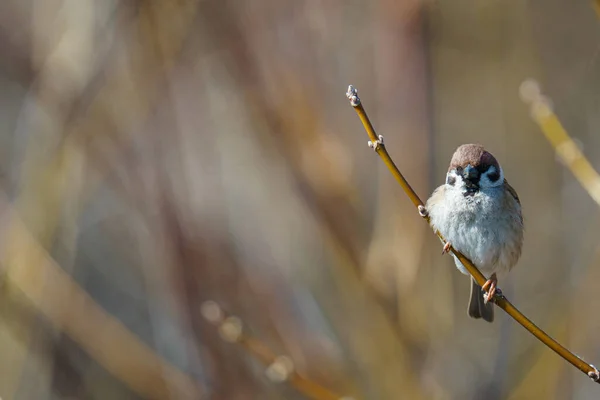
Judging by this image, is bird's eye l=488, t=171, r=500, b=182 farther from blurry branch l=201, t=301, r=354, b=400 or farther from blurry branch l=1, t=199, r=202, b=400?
blurry branch l=1, t=199, r=202, b=400

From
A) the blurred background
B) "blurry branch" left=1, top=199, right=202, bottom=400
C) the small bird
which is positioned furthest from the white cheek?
"blurry branch" left=1, top=199, right=202, bottom=400

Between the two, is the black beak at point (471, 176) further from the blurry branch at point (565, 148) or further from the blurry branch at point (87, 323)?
the blurry branch at point (87, 323)

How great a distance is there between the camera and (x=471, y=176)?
7.77 ft

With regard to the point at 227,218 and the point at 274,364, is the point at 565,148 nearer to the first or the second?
the point at 274,364

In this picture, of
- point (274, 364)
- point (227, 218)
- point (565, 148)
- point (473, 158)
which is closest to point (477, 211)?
point (473, 158)

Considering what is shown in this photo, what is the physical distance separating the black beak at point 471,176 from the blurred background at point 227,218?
20.5 inches

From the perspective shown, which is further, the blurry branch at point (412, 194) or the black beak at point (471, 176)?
the black beak at point (471, 176)

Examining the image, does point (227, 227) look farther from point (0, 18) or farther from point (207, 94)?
point (0, 18)

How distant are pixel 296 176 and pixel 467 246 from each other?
0.81m

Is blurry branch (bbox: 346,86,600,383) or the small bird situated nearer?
blurry branch (bbox: 346,86,600,383)

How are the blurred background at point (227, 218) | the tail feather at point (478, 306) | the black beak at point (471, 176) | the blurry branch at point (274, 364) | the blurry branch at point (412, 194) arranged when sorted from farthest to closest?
the blurred background at point (227, 218), the tail feather at point (478, 306), the black beak at point (471, 176), the blurry branch at point (274, 364), the blurry branch at point (412, 194)

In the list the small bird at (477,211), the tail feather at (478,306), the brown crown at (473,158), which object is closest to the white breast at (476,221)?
the small bird at (477,211)

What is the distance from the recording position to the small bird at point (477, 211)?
238 centimetres

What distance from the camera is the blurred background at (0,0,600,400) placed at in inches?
113
